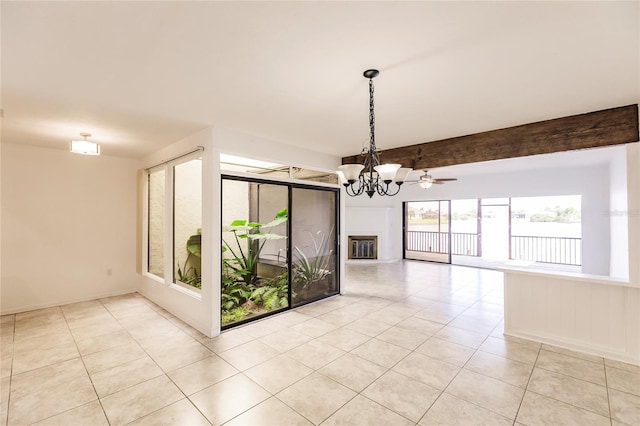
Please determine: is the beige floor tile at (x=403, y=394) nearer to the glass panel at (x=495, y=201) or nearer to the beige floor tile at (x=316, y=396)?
the beige floor tile at (x=316, y=396)

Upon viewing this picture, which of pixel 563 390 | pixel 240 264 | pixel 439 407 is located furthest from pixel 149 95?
pixel 563 390

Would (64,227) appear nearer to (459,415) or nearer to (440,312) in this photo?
(459,415)

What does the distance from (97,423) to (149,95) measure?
266 cm

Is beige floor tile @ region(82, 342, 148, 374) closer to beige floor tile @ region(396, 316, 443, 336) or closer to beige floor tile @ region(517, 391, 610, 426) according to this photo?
beige floor tile @ region(396, 316, 443, 336)

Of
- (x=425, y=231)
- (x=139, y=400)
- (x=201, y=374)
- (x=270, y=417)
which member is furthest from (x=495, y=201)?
(x=139, y=400)

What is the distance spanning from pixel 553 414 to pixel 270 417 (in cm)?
213

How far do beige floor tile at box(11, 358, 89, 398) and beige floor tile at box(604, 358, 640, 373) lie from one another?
5.14 metres

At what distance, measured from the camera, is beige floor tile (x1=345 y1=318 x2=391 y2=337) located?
3613 mm

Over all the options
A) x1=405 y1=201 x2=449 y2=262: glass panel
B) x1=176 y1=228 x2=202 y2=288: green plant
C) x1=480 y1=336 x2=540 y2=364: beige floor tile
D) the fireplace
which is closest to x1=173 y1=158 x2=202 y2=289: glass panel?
x1=176 y1=228 x2=202 y2=288: green plant

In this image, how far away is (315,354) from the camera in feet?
9.93

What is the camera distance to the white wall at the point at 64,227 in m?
4.35

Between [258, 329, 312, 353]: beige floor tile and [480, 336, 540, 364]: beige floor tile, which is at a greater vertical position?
[258, 329, 312, 353]: beige floor tile

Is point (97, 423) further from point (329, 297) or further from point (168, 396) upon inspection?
point (329, 297)

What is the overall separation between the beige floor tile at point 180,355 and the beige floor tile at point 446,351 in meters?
2.36
